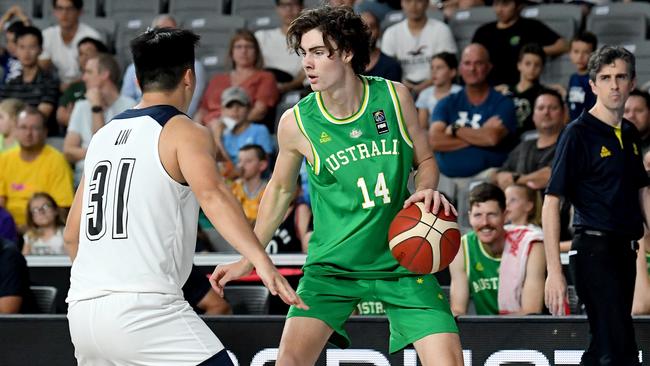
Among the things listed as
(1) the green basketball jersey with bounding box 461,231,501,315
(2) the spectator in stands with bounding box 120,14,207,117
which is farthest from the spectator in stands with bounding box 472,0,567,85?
(1) the green basketball jersey with bounding box 461,231,501,315

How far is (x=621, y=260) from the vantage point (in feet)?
20.3

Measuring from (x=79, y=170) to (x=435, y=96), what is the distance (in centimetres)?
354

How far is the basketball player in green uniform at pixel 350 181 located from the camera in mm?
5453

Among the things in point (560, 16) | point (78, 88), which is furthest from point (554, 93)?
point (78, 88)

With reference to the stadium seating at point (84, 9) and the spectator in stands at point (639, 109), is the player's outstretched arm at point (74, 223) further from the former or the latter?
the stadium seating at point (84, 9)

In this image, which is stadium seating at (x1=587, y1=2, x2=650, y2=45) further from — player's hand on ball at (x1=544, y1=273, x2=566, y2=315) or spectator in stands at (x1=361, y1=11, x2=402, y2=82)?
player's hand on ball at (x1=544, y1=273, x2=566, y2=315)

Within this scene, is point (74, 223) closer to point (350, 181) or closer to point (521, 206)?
point (350, 181)

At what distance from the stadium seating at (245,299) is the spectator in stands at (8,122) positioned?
15.0ft

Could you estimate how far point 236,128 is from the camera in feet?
37.3

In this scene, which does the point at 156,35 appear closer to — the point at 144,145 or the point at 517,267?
the point at 144,145

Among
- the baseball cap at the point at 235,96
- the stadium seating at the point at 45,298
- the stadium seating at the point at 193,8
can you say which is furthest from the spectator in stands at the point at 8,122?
the stadium seating at the point at 45,298

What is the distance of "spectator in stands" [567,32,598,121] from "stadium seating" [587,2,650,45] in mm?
768

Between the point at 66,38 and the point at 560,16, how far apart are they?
5.57 m

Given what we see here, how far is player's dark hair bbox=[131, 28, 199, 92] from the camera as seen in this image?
4.64 metres
